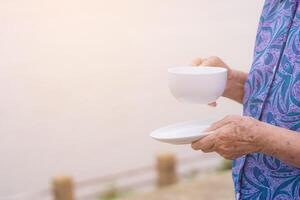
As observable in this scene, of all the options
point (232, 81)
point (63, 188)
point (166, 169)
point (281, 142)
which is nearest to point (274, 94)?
point (281, 142)

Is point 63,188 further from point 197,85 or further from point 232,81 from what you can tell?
point 197,85

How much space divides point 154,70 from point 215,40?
0.42 meters

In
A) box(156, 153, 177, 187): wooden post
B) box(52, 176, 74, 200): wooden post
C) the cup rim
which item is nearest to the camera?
the cup rim

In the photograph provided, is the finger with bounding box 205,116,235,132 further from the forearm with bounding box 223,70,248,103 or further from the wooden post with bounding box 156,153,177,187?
the wooden post with bounding box 156,153,177,187

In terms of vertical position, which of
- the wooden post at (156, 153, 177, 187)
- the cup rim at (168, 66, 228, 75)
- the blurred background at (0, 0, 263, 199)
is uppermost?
the cup rim at (168, 66, 228, 75)

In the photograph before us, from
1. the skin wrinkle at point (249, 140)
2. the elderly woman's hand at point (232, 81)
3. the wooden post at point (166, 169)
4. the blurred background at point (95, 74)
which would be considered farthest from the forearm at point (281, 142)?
the wooden post at point (166, 169)

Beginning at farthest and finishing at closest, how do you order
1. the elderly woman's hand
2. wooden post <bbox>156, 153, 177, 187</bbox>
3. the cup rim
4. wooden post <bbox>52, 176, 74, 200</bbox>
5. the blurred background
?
wooden post <bbox>156, 153, 177, 187</bbox>, wooden post <bbox>52, 176, 74, 200</bbox>, the blurred background, the elderly woman's hand, the cup rim

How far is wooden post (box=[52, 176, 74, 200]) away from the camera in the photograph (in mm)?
2453

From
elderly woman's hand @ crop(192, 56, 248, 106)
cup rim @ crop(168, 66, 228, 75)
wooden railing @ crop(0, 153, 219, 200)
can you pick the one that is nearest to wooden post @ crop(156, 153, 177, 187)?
wooden railing @ crop(0, 153, 219, 200)

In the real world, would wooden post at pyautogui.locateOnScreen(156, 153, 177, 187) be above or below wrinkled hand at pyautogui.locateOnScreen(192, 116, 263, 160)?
below

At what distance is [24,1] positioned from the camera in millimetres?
2164

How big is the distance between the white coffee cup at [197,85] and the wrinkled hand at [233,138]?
0.24 feet

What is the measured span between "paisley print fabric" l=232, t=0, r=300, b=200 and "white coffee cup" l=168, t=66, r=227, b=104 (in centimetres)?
8

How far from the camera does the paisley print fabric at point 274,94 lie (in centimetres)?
84
